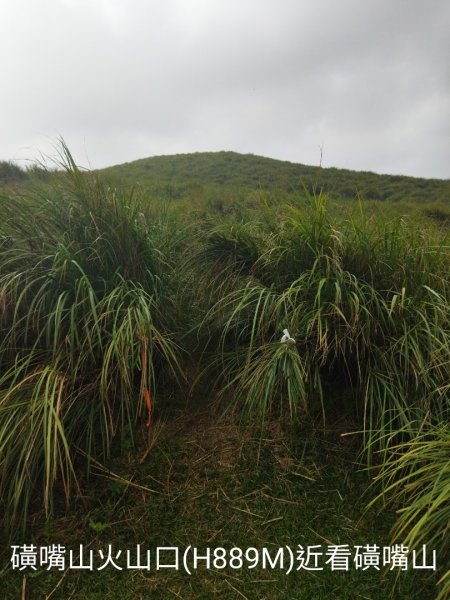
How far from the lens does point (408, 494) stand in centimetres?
187

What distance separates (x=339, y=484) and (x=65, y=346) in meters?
1.50

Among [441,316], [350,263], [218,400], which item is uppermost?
[350,263]

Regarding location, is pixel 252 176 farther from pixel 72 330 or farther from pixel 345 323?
pixel 72 330

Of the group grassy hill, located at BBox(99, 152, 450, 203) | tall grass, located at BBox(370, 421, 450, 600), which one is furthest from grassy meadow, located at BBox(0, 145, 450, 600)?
grassy hill, located at BBox(99, 152, 450, 203)

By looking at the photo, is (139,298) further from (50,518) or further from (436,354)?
(436,354)

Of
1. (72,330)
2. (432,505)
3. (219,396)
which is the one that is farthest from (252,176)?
(432,505)

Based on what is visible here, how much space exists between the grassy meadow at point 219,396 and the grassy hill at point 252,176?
7413 mm

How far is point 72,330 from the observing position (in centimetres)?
203

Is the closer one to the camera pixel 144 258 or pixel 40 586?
pixel 40 586

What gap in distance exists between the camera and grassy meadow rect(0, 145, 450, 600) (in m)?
1.70

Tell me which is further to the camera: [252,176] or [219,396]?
[252,176]

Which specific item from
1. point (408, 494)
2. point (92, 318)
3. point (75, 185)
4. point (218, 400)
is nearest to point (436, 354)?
point (408, 494)

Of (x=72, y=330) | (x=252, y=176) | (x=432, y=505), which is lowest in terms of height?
(x=432, y=505)

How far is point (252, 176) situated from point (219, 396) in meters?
14.6
